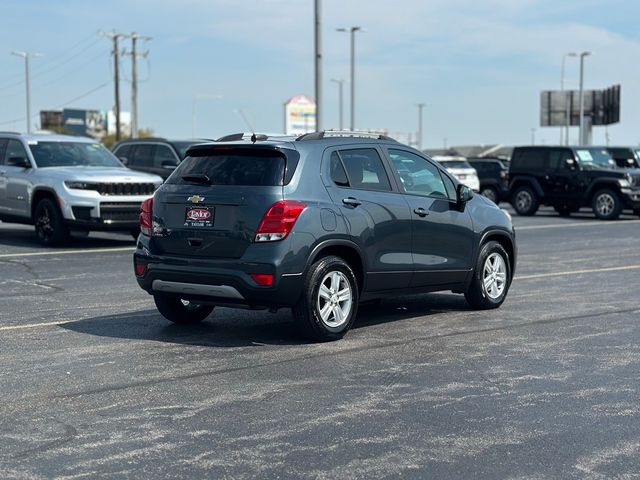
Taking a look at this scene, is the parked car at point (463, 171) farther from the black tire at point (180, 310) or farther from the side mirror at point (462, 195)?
the black tire at point (180, 310)

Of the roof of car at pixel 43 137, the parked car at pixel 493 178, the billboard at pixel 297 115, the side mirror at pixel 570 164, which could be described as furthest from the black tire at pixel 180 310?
the billboard at pixel 297 115

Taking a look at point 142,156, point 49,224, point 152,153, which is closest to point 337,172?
point 49,224

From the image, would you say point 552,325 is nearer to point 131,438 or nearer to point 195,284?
point 195,284

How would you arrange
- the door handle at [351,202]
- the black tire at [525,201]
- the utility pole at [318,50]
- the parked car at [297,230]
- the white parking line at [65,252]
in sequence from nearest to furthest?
the parked car at [297,230]
the door handle at [351,202]
the white parking line at [65,252]
the utility pole at [318,50]
the black tire at [525,201]

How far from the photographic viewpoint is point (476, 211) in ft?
34.1

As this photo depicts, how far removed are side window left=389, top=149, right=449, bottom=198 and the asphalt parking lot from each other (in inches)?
48.9

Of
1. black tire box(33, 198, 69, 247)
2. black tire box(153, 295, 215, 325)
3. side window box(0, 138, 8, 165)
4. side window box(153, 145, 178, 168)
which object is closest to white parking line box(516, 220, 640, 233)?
side window box(153, 145, 178, 168)

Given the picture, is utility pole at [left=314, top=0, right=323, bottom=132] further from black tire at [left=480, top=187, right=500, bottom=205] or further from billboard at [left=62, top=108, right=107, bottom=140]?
billboard at [left=62, top=108, right=107, bottom=140]

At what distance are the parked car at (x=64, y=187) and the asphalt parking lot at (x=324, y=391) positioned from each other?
528 cm

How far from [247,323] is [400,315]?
62.4 inches

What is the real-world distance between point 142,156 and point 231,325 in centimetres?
1319

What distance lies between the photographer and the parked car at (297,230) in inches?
327

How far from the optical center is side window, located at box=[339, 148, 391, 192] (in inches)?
357

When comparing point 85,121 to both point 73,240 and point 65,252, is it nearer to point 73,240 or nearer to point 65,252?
point 73,240
